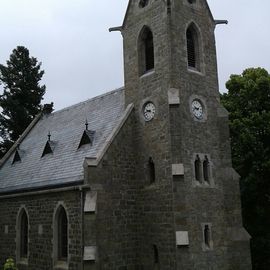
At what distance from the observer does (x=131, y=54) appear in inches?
872

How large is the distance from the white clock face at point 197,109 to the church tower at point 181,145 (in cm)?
5

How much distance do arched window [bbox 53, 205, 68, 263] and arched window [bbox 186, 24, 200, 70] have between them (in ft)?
31.2

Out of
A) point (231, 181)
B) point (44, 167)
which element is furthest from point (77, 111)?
point (231, 181)

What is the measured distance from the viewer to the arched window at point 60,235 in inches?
814

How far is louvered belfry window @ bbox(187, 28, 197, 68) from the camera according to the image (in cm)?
2114

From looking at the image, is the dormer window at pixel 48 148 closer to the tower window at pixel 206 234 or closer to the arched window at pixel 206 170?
the arched window at pixel 206 170

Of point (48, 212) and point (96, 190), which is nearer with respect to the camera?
point (96, 190)

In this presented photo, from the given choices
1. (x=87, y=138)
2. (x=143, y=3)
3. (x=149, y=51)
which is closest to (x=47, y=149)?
(x=87, y=138)

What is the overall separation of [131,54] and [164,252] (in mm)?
10051

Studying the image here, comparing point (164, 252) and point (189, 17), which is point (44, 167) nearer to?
point (164, 252)

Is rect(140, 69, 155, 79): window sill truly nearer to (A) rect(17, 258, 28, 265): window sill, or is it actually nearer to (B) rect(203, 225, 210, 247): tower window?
(B) rect(203, 225, 210, 247): tower window

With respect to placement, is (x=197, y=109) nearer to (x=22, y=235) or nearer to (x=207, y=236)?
(x=207, y=236)

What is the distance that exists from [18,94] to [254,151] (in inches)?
825

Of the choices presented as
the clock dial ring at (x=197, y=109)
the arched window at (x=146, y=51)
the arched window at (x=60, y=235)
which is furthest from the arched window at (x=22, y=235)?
the clock dial ring at (x=197, y=109)
